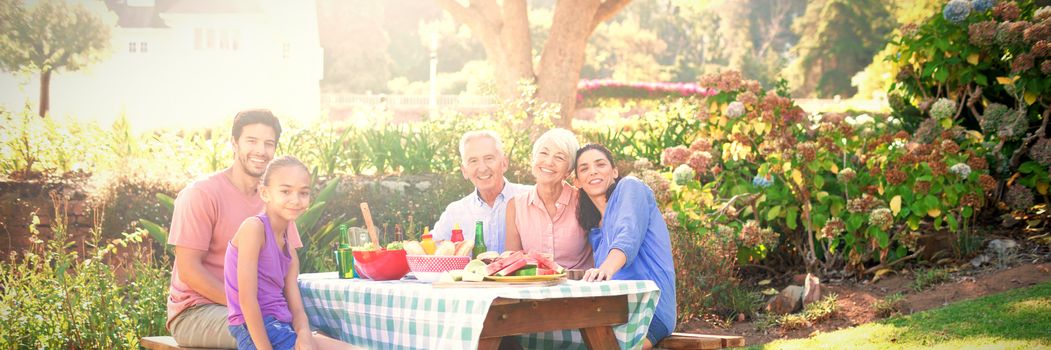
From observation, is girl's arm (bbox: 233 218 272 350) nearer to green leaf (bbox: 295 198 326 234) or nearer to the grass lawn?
the grass lawn

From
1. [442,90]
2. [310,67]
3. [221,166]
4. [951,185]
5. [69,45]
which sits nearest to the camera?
[951,185]

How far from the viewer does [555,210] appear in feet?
15.0

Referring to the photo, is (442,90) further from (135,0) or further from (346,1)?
(135,0)

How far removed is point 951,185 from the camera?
701cm

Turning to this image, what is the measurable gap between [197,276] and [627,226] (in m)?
1.67

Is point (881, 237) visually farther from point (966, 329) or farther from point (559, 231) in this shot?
point (559, 231)

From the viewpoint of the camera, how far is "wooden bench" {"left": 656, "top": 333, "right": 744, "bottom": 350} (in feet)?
13.3

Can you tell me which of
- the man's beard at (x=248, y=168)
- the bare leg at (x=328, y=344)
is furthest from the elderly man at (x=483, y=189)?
the bare leg at (x=328, y=344)

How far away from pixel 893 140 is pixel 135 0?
25.9 meters

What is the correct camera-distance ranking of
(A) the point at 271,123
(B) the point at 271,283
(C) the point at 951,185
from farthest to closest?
(C) the point at 951,185, (A) the point at 271,123, (B) the point at 271,283

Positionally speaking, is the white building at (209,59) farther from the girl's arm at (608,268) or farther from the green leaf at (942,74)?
the girl's arm at (608,268)

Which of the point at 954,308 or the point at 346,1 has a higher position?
the point at 346,1

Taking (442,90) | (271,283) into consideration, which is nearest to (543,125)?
(271,283)

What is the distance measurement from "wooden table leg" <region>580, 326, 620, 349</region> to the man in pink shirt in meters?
1.21
